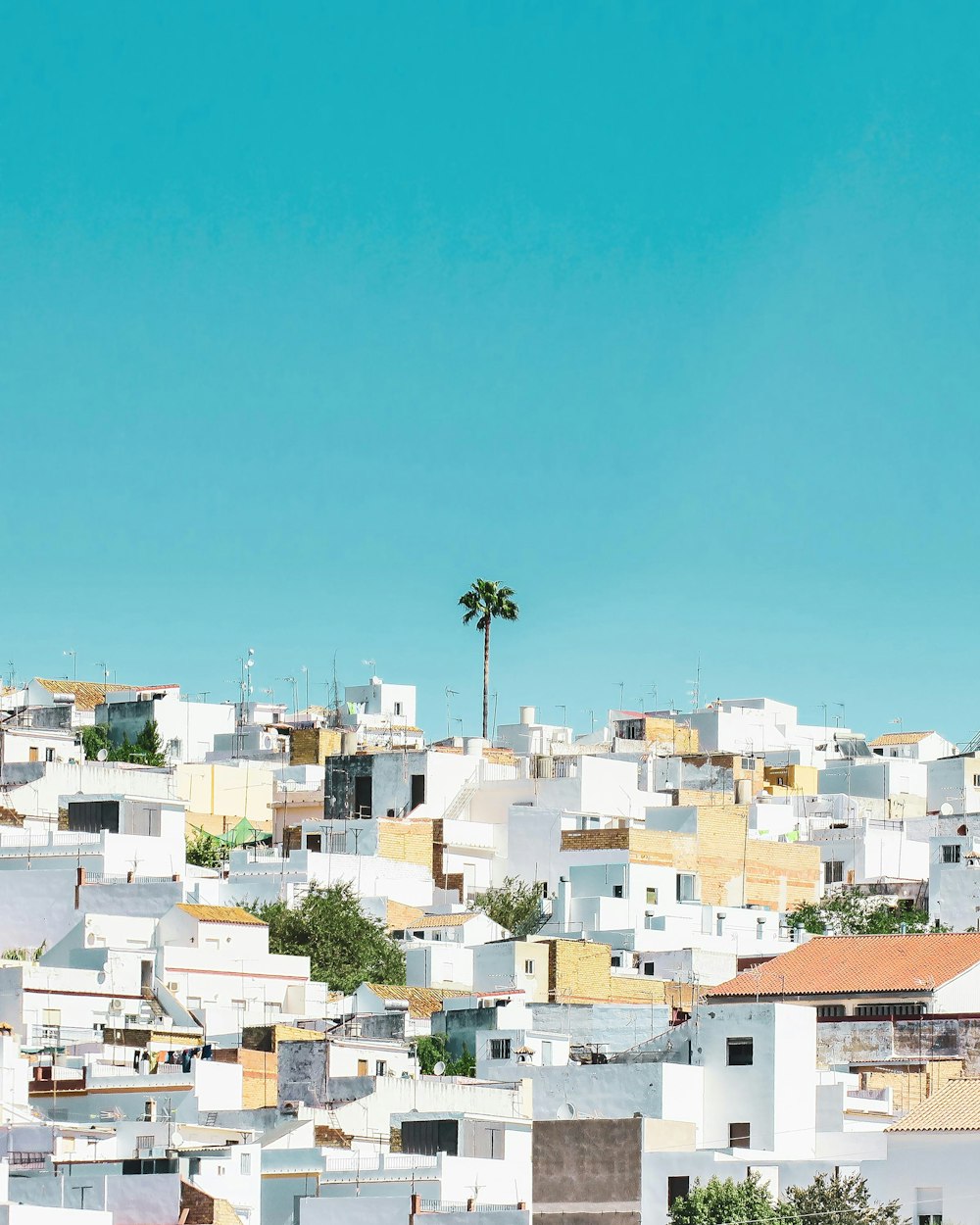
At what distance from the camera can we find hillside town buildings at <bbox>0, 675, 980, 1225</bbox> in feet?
Answer: 138

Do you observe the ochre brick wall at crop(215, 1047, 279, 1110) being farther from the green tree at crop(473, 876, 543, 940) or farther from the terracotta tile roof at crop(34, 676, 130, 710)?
the terracotta tile roof at crop(34, 676, 130, 710)

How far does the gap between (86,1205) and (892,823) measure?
1921 inches

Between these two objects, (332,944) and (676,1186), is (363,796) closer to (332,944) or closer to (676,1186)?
(332,944)

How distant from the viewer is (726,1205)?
132 feet

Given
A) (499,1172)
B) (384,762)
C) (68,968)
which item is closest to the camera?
(499,1172)

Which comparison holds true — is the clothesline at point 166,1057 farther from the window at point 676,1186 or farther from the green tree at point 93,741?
the green tree at point 93,741

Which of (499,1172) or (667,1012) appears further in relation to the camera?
(667,1012)

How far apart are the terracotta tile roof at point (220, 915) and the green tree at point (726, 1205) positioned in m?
20.9

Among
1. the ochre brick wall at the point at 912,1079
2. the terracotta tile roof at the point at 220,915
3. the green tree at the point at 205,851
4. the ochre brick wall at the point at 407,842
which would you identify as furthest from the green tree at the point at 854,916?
the ochre brick wall at the point at 912,1079

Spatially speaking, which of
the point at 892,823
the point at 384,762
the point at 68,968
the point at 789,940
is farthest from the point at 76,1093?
the point at 892,823

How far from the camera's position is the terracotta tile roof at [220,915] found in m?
59.9

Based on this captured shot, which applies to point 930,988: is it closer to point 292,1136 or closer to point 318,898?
point 292,1136

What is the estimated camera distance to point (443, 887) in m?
74.1

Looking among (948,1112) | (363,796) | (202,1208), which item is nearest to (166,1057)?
(202,1208)
